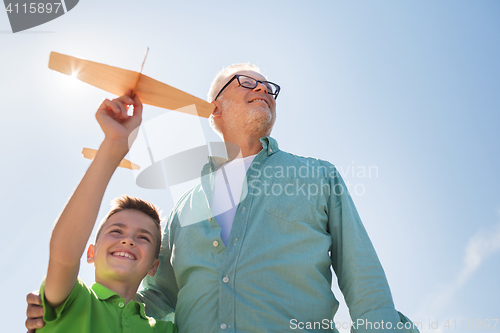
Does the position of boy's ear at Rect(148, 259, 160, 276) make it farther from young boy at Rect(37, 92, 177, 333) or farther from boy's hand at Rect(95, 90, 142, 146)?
boy's hand at Rect(95, 90, 142, 146)

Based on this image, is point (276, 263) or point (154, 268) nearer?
point (276, 263)

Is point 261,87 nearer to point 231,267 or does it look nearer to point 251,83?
point 251,83

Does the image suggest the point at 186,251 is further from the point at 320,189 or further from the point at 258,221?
the point at 320,189

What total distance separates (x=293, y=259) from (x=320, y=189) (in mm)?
607

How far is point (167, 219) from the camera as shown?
11.1 ft

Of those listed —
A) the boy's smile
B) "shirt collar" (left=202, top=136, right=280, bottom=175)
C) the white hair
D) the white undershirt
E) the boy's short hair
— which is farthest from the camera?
the white hair

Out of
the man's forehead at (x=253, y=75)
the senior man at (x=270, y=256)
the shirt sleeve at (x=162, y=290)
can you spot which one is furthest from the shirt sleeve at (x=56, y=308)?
the man's forehead at (x=253, y=75)

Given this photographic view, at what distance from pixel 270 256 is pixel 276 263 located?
0.22 ft

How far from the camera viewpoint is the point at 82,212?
180 centimetres

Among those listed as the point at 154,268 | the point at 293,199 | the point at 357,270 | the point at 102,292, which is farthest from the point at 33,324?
the point at 357,270

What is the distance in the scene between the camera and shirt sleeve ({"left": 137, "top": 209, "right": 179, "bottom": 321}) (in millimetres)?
2896

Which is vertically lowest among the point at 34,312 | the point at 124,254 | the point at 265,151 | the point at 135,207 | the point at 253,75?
the point at 34,312

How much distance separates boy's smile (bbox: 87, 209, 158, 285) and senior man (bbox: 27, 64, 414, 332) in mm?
209

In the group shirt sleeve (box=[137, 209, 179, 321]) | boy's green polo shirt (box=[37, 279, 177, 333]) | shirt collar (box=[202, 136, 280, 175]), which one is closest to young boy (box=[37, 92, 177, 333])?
boy's green polo shirt (box=[37, 279, 177, 333])
